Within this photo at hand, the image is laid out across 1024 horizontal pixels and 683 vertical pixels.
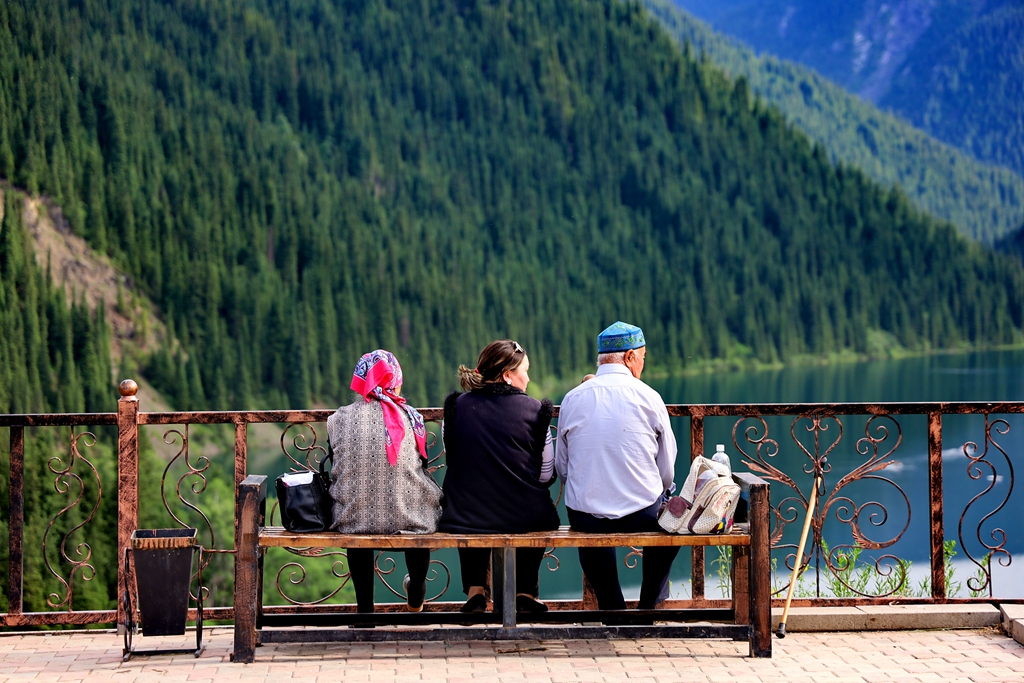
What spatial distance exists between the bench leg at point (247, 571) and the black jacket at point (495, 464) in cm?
82

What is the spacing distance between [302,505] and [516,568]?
108 centimetres


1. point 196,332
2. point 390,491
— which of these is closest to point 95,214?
point 196,332

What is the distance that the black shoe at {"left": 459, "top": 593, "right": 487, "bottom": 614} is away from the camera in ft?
17.2

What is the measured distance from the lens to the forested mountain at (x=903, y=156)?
565 ft

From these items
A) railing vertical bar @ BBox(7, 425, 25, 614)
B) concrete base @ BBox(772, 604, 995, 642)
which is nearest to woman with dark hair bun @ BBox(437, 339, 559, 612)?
concrete base @ BBox(772, 604, 995, 642)

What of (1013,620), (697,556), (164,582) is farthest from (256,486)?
(1013,620)

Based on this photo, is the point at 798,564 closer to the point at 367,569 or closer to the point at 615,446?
the point at 615,446

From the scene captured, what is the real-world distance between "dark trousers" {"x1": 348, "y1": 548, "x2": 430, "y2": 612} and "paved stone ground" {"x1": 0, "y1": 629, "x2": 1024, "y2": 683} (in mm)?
234

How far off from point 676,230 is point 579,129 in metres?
18.9

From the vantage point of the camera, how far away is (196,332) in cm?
8862

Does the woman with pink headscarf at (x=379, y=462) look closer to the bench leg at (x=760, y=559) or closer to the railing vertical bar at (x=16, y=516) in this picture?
the bench leg at (x=760, y=559)

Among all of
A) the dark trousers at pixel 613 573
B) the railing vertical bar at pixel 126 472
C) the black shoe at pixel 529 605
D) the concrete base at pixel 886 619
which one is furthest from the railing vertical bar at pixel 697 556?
the railing vertical bar at pixel 126 472

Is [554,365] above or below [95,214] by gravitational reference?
below

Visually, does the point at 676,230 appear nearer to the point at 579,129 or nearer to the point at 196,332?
the point at 579,129
